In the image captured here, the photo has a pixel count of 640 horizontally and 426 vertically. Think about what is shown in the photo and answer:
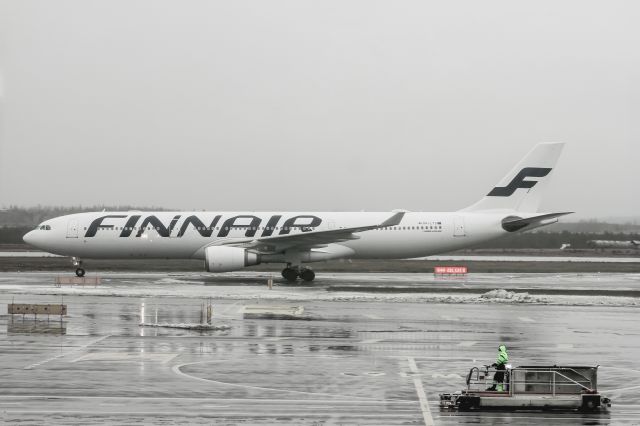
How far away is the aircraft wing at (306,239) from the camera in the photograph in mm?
45344

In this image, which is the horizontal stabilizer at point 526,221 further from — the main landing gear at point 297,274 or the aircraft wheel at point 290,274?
the aircraft wheel at point 290,274

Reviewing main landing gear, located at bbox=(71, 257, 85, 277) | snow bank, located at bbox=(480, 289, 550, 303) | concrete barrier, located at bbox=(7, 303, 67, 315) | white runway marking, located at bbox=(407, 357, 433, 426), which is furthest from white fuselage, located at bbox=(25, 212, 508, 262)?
white runway marking, located at bbox=(407, 357, 433, 426)

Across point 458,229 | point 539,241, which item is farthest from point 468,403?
point 539,241

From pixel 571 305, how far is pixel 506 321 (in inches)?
271

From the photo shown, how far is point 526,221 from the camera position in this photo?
49188mm

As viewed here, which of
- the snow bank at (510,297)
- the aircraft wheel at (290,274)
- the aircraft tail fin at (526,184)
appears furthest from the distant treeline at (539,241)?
the snow bank at (510,297)

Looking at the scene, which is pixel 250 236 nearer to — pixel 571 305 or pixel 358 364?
pixel 571 305

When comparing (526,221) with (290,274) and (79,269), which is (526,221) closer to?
(290,274)

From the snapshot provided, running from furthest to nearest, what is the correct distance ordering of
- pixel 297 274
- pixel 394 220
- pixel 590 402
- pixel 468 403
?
pixel 394 220
pixel 297 274
pixel 590 402
pixel 468 403

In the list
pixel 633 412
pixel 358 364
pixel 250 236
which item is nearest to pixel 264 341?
pixel 358 364

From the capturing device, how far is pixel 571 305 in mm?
35031

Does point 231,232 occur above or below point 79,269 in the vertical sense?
above

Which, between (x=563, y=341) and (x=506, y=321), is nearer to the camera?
(x=563, y=341)

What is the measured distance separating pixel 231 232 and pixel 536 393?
32839 millimetres
